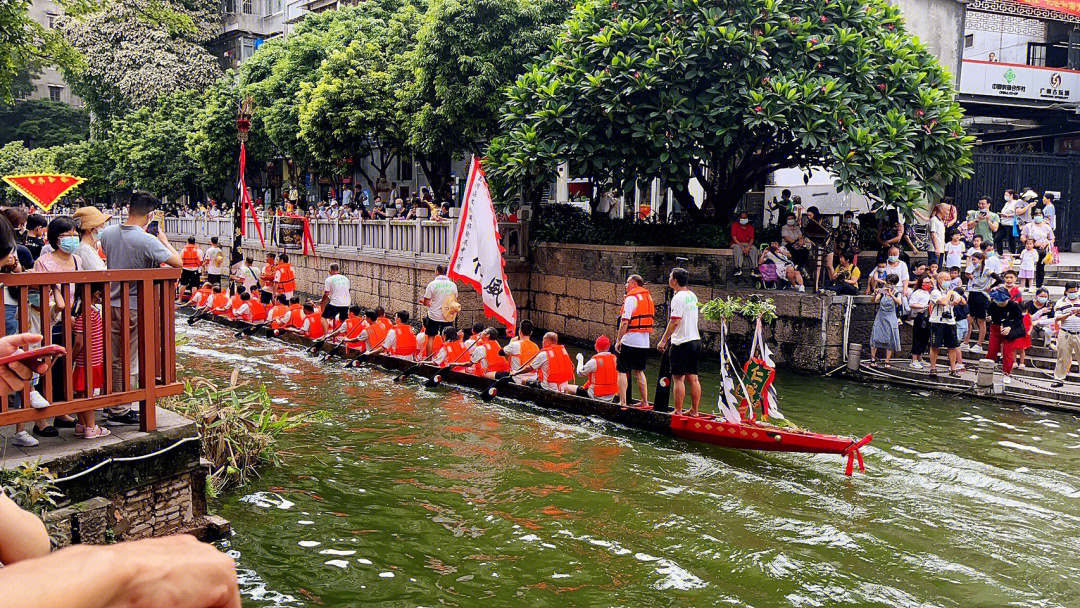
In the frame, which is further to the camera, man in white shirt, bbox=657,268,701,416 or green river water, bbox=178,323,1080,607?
man in white shirt, bbox=657,268,701,416

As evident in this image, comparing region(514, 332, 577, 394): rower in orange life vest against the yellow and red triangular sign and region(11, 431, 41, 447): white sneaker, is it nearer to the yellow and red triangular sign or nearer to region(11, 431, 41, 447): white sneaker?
region(11, 431, 41, 447): white sneaker

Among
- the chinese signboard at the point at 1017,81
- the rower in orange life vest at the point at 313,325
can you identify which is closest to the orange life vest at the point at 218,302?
the rower in orange life vest at the point at 313,325

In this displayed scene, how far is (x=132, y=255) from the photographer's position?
6340 mm

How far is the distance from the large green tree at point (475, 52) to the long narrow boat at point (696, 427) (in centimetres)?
858

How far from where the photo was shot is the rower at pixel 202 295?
21.5 m

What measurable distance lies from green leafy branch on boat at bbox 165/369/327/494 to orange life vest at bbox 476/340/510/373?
4.29 meters

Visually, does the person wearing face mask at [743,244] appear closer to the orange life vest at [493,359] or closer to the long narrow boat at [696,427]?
the orange life vest at [493,359]

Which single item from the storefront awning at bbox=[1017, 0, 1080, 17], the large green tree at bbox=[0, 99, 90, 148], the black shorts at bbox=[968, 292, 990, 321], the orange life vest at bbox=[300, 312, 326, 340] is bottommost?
the orange life vest at bbox=[300, 312, 326, 340]

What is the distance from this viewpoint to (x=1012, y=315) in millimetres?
13445

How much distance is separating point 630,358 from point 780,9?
792 centimetres

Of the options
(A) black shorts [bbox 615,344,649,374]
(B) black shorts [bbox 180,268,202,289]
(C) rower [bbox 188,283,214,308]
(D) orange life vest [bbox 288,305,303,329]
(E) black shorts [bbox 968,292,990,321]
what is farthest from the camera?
(B) black shorts [bbox 180,268,202,289]

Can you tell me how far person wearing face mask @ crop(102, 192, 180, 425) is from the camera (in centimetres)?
610

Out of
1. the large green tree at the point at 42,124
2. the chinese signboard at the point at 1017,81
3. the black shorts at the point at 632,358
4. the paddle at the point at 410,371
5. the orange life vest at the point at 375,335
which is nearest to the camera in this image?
the black shorts at the point at 632,358

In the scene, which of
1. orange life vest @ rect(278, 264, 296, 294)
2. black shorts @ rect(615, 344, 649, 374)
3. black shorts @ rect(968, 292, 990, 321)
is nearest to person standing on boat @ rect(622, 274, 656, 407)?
black shorts @ rect(615, 344, 649, 374)
